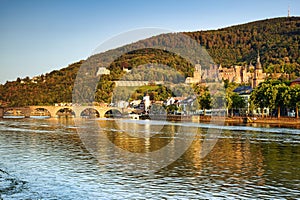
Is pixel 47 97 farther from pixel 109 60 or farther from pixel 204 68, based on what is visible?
pixel 204 68

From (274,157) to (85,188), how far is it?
1450cm

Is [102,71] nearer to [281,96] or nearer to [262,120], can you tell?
[262,120]

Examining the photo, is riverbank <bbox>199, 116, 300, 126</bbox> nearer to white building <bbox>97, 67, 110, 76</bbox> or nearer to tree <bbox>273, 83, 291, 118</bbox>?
tree <bbox>273, 83, 291, 118</bbox>

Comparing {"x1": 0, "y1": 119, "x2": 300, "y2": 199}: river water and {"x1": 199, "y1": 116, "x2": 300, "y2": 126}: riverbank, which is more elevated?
{"x1": 199, "y1": 116, "x2": 300, "y2": 126}: riverbank

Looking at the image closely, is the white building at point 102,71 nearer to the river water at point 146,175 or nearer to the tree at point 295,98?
the tree at point 295,98

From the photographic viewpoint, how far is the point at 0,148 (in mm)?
→ 34781

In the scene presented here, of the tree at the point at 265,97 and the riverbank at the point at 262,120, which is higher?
the tree at the point at 265,97

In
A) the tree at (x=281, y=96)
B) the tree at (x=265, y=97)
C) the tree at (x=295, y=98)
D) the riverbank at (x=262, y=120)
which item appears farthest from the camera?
the tree at (x=265, y=97)

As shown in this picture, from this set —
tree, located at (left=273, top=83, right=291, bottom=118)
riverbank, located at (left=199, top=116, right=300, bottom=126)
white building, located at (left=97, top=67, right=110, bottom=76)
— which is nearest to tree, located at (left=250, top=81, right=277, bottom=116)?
tree, located at (left=273, top=83, right=291, bottom=118)

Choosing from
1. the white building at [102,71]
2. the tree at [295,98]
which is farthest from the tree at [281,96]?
the white building at [102,71]

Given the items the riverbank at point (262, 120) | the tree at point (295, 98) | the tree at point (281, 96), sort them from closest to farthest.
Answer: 1. the riverbank at point (262, 120)
2. the tree at point (295, 98)
3. the tree at point (281, 96)

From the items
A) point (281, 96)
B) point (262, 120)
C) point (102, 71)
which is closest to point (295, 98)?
point (281, 96)

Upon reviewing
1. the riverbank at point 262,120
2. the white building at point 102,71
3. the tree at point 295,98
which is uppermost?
the white building at point 102,71

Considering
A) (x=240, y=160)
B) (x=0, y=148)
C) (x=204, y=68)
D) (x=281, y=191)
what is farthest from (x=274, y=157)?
(x=204, y=68)
